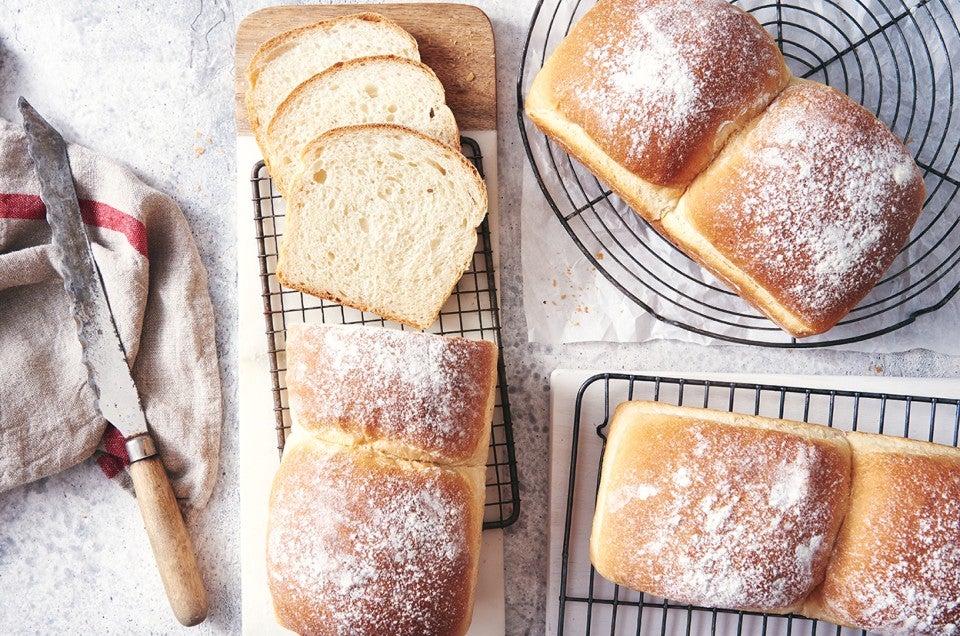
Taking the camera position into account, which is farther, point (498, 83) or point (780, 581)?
point (498, 83)

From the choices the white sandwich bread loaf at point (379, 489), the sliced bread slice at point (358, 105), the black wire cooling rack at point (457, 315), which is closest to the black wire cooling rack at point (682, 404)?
the black wire cooling rack at point (457, 315)

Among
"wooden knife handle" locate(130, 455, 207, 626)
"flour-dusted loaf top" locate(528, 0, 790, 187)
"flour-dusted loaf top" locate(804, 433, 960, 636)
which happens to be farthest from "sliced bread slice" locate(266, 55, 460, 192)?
"flour-dusted loaf top" locate(804, 433, 960, 636)

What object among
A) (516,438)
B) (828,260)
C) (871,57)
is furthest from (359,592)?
(871,57)

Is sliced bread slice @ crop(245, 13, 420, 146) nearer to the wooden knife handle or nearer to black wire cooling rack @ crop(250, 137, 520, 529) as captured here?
black wire cooling rack @ crop(250, 137, 520, 529)

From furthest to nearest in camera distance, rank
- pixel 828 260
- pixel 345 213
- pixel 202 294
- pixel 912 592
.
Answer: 1. pixel 202 294
2. pixel 345 213
3. pixel 828 260
4. pixel 912 592

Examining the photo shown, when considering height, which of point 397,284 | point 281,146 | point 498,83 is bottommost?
point 397,284

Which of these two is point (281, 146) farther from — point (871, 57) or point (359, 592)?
point (871, 57)

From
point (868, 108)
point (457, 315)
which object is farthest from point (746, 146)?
point (457, 315)
